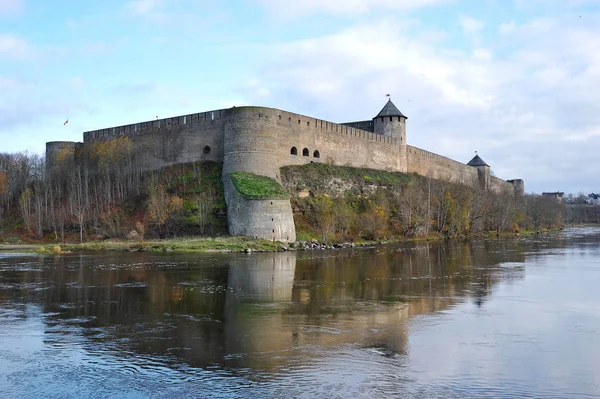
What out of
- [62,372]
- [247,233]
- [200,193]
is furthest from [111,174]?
[62,372]

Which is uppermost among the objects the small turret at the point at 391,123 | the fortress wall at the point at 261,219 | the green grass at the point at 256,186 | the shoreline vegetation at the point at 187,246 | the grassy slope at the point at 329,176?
the small turret at the point at 391,123

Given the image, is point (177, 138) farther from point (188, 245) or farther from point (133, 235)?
point (188, 245)

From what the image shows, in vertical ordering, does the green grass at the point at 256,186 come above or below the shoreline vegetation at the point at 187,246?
above

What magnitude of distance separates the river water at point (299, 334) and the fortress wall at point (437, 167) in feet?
92.3

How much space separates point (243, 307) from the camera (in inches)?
400

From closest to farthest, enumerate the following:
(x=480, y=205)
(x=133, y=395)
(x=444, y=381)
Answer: (x=133, y=395)
(x=444, y=381)
(x=480, y=205)

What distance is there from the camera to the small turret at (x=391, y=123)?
133 ft

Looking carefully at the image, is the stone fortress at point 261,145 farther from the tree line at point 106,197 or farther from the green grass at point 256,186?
the tree line at point 106,197

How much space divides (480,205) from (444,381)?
34889 millimetres

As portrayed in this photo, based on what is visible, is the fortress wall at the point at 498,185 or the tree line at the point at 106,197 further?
the fortress wall at the point at 498,185

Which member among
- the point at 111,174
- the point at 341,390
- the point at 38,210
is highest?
the point at 111,174

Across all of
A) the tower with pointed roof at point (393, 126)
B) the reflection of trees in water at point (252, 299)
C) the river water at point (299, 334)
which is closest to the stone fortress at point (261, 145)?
the tower with pointed roof at point (393, 126)

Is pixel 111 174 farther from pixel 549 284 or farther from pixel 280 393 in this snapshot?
pixel 280 393

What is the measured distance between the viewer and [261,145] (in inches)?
1153
